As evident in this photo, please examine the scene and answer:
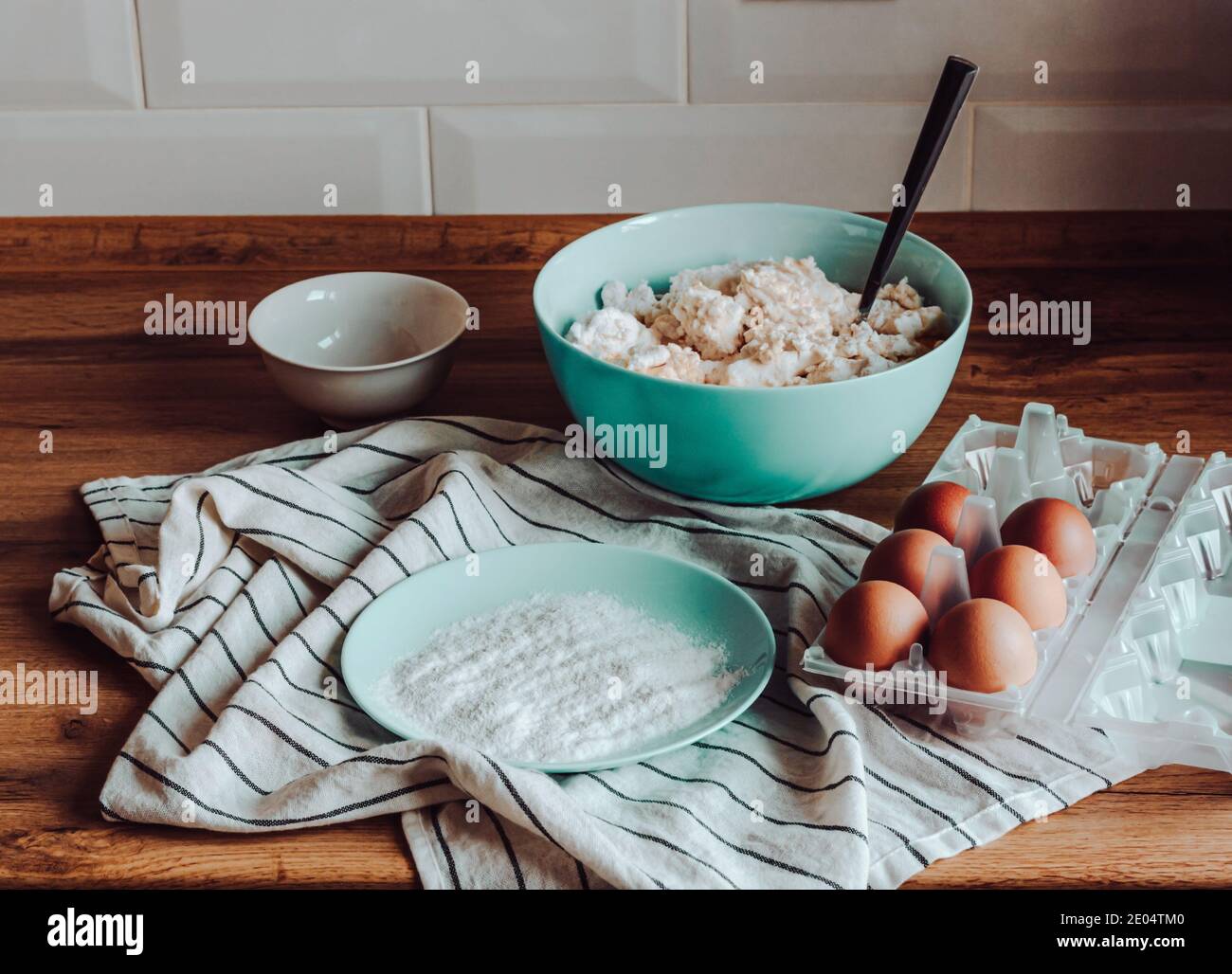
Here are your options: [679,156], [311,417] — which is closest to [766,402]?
[311,417]

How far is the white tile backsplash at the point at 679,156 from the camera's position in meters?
1.39

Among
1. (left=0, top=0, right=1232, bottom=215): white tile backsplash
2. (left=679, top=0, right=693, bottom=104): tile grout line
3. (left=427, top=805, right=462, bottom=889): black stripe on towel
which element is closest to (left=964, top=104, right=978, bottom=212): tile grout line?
(left=0, top=0, right=1232, bottom=215): white tile backsplash

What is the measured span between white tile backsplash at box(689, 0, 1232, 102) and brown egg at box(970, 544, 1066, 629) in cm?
76

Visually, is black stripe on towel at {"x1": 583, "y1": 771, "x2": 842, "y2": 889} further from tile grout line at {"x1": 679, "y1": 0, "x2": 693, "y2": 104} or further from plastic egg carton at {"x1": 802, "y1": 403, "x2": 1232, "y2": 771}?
tile grout line at {"x1": 679, "y1": 0, "x2": 693, "y2": 104}

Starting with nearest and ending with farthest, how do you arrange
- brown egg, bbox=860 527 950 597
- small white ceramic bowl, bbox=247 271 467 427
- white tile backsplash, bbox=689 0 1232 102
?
brown egg, bbox=860 527 950 597 → small white ceramic bowl, bbox=247 271 467 427 → white tile backsplash, bbox=689 0 1232 102

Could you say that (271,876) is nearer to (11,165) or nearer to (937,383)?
(937,383)

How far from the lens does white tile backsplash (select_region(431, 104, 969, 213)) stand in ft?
4.56

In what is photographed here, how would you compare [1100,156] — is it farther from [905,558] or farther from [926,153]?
[905,558]

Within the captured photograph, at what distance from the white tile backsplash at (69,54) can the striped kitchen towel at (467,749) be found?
1.98 feet

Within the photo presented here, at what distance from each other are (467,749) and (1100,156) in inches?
40.8

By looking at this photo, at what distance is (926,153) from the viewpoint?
3.13 ft

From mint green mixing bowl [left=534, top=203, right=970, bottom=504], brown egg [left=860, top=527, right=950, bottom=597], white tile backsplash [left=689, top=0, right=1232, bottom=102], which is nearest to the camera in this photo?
brown egg [left=860, top=527, right=950, bottom=597]

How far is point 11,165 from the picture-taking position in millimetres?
1457

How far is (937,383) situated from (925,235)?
49 cm
